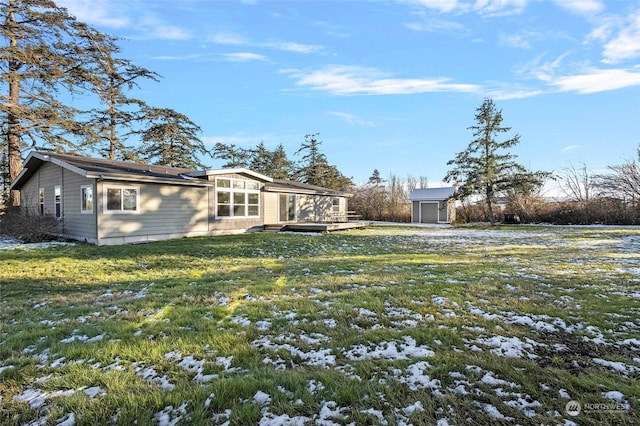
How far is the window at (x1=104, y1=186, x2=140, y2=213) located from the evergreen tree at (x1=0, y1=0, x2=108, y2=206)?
8446 mm

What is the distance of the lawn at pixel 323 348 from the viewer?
2209mm

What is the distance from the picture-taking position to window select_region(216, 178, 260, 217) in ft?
51.7

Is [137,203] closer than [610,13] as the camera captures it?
No

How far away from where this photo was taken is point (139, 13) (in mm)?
10289

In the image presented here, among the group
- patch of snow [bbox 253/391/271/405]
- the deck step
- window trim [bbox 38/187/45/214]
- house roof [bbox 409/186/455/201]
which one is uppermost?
house roof [bbox 409/186/455/201]

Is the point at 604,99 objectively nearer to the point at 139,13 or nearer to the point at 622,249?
the point at 622,249

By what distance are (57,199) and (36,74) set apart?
756 cm

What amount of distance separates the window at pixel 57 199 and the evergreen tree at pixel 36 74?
4823 millimetres

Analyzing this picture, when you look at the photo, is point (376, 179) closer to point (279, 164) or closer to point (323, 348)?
point (279, 164)

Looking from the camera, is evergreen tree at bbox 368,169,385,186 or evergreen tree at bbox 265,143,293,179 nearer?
evergreen tree at bbox 265,143,293,179

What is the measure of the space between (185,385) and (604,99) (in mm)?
19112

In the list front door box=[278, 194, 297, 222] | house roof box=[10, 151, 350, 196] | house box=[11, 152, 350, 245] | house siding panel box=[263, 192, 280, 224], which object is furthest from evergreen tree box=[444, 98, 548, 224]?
house roof box=[10, 151, 350, 196]

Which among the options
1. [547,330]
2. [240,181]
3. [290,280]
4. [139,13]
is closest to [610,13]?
[547,330]

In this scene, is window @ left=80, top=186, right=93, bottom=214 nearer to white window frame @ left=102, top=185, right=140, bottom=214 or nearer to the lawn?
white window frame @ left=102, top=185, right=140, bottom=214
